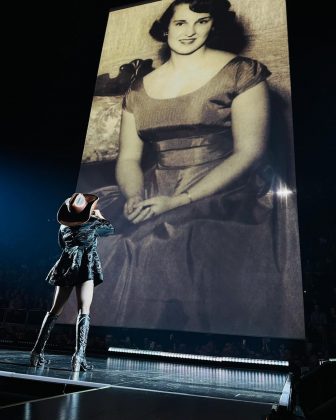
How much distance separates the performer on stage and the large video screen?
1262 millimetres

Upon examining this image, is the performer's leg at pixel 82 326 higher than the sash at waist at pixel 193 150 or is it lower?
lower

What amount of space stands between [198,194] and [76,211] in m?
1.71

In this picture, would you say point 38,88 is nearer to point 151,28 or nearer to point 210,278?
point 151,28

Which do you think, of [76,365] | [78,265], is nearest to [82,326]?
[76,365]

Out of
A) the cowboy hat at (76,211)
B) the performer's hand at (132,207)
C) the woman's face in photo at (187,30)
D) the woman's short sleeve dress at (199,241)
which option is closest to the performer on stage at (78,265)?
the cowboy hat at (76,211)

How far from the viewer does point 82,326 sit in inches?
86.2

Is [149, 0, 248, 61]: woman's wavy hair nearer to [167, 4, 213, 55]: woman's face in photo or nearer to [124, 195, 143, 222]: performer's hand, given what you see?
[167, 4, 213, 55]: woman's face in photo

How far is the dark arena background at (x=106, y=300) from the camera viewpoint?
1187 millimetres

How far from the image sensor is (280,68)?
4.00 meters

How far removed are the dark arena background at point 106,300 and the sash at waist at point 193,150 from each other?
85 centimetres

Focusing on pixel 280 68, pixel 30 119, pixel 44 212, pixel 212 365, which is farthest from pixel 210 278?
pixel 30 119

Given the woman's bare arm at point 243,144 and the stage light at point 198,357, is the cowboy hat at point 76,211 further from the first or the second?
the stage light at point 198,357

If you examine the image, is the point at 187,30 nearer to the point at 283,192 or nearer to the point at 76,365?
the point at 283,192

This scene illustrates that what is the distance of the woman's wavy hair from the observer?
4383mm
